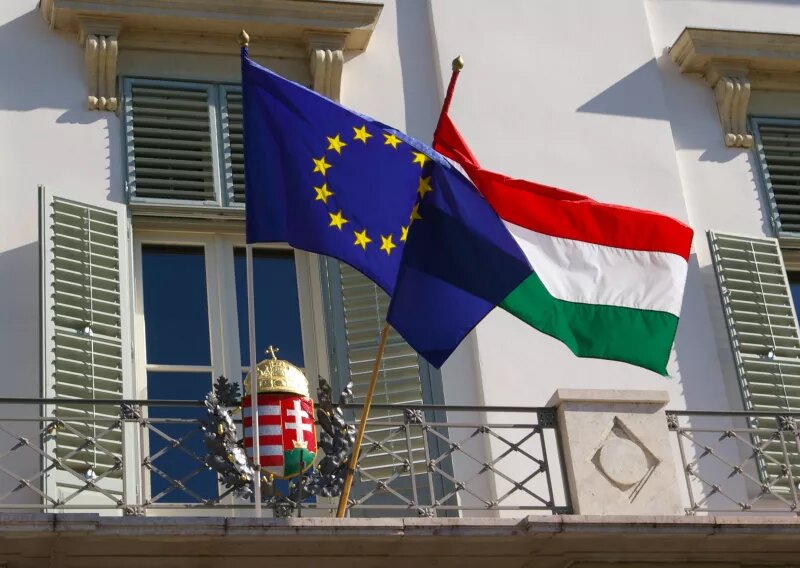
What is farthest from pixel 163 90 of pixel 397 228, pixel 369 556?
pixel 369 556

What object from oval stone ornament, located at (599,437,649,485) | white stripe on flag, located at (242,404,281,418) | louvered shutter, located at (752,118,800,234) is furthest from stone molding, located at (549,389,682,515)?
louvered shutter, located at (752,118,800,234)

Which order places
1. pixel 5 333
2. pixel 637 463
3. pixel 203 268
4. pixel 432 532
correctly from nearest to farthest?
pixel 432 532
pixel 637 463
pixel 5 333
pixel 203 268

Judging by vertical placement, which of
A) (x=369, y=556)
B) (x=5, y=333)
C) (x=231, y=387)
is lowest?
(x=369, y=556)

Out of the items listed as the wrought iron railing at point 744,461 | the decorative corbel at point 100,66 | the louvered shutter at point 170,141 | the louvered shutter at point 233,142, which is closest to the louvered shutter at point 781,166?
the wrought iron railing at point 744,461

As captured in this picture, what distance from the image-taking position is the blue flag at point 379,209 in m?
10.8

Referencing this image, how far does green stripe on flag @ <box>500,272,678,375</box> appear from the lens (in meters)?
11.1

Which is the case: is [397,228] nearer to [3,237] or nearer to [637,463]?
[637,463]

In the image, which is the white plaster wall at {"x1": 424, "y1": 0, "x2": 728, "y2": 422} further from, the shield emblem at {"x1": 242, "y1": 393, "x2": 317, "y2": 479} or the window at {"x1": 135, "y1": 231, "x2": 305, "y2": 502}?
the shield emblem at {"x1": 242, "y1": 393, "x2": 317, "y2": 479}

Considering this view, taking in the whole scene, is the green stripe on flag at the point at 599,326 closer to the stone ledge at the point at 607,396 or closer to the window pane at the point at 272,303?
the stone ledge at the point at 607,396

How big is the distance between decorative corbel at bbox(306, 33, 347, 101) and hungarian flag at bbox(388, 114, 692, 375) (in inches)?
86.1

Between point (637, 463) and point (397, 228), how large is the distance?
78.5 inches

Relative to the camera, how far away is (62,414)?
11734mm

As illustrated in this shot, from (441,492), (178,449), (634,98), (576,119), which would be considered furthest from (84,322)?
(634,98)

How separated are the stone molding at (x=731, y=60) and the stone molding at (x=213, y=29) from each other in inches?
95.4
